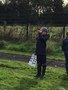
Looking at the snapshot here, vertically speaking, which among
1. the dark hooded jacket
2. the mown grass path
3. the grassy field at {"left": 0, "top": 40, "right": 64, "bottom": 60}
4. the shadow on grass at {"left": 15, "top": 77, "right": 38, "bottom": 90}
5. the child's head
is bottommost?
the shadow on grass at {"left": 15, "top": 77, "right": 38, "bottom": 90}

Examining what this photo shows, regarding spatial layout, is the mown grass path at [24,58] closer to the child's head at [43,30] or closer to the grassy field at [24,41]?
the grassy field at [24,41]

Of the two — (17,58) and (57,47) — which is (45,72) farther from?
(57,47)

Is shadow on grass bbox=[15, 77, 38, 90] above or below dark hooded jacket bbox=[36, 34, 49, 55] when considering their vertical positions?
below

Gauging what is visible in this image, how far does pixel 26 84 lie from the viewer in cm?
1205

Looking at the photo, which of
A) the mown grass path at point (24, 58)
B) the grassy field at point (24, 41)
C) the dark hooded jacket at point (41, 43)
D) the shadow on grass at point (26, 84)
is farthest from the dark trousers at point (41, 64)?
the grassy field at point (24, 41)

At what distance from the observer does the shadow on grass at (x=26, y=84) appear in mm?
11545

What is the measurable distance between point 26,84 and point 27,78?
1075mm

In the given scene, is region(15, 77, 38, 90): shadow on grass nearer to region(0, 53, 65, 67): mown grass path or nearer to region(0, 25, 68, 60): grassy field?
region(0, 53, 65, 67): mown grass path

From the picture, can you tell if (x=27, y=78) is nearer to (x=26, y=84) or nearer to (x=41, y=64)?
(x=41, y=64)

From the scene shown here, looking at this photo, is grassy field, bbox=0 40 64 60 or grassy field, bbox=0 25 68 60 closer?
grassy field, bbox=0 40 64 60

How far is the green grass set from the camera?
1175 cm

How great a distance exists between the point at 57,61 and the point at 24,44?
19.1ft

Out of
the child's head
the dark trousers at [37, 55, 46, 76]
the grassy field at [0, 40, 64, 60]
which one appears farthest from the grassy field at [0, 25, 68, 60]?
the child's head

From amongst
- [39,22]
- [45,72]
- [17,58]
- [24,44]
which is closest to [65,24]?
[39,22]
